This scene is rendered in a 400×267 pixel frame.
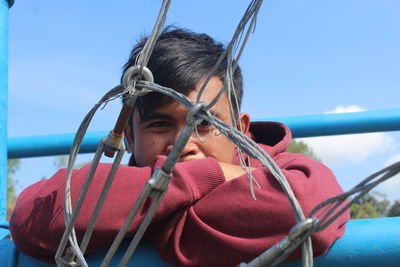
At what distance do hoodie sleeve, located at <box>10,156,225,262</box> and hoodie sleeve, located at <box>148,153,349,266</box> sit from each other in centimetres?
2

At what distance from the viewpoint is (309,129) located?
1.06m

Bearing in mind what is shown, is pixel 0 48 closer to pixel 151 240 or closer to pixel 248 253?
pixel 151 240

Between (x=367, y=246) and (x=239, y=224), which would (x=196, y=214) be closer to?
(x=239, y=224)

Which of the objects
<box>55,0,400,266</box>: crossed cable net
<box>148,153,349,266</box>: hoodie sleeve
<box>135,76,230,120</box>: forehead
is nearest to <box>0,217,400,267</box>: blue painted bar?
<box>148,153,349,266</box>: hoodie sleeve

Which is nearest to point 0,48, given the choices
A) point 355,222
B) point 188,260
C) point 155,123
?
point 155,123

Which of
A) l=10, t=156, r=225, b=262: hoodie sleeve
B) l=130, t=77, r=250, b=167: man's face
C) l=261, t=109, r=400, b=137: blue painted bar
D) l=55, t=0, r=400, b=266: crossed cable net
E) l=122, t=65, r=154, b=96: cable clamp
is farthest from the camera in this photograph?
l=261, t=109, r=400, b=137: blue painted bar

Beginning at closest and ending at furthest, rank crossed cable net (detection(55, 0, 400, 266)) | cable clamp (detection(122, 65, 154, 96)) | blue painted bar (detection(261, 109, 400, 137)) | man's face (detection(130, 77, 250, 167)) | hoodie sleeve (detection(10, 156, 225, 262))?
crossed cable net (detection(55, 0, 400, 266)) < cable clamp (detection(122, 65, 154, 96)) < hoodie sleeve (detection(10, 156, 225, 262)) < man's face (detection(130, 77, 250, 167)) < blue painted bar (detection(261, 109, 400, 137))

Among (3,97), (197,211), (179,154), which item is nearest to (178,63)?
(3,97)

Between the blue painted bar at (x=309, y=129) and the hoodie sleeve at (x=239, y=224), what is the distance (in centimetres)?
46

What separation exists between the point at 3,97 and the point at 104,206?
15.7 inches

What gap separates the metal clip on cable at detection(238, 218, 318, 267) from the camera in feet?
1.20

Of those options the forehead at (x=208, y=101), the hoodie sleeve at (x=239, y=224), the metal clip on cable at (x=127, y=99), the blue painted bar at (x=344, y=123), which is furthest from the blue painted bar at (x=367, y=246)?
the blue painted bar at (x=344, y=123)

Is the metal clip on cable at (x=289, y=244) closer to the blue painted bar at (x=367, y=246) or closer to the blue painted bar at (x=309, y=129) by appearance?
the blue painted bar at (x=367, y=246)

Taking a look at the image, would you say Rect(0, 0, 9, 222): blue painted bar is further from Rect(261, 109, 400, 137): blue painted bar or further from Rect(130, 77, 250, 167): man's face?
Rect(261, 109, 400, 137): blue painted bar
